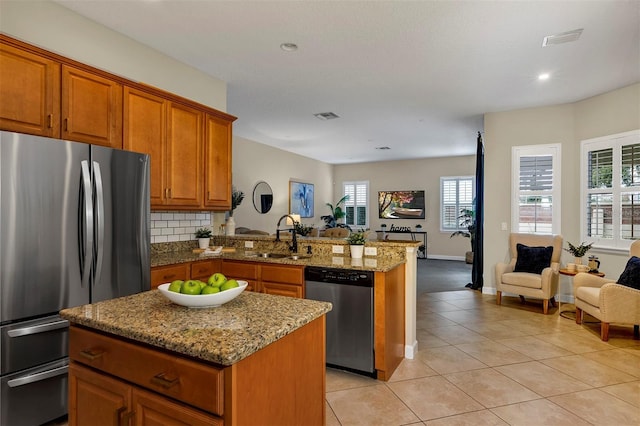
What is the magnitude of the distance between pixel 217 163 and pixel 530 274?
4.30 meters

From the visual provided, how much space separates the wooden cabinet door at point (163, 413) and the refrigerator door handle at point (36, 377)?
134 cm

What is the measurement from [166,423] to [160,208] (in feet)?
8.08

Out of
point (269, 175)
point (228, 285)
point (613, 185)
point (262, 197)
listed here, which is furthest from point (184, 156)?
point (613, 185)

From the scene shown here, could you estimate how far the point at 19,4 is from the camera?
95.0 inches

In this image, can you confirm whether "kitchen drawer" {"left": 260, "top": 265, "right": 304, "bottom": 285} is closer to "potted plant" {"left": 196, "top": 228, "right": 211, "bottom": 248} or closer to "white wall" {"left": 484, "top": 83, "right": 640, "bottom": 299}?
"potted plant" {"left": 196, "top": 228, "right": 211, "bottom": 248}

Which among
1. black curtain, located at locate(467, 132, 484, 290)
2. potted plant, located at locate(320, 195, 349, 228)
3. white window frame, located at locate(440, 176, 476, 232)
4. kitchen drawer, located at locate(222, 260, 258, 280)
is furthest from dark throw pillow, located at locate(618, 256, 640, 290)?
potted plant, located at locate(320, 195, 349, 228)

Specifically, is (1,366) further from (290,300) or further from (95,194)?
(290,300)

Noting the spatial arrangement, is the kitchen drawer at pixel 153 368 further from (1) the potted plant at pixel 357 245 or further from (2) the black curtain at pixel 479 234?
(2) the black curtain at pixel 479 234

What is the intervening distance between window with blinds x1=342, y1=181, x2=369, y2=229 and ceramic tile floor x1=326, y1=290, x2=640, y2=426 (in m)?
6.85

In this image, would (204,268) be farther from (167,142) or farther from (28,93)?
(28,93)

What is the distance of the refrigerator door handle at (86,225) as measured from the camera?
7.23 ft

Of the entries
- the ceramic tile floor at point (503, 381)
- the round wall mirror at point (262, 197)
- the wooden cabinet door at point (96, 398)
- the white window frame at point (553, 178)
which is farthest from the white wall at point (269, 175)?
the wooden cabinet door at point (96, 398)

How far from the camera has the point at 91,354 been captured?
50.0 inches

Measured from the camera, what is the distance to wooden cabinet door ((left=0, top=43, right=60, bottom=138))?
216 cm
